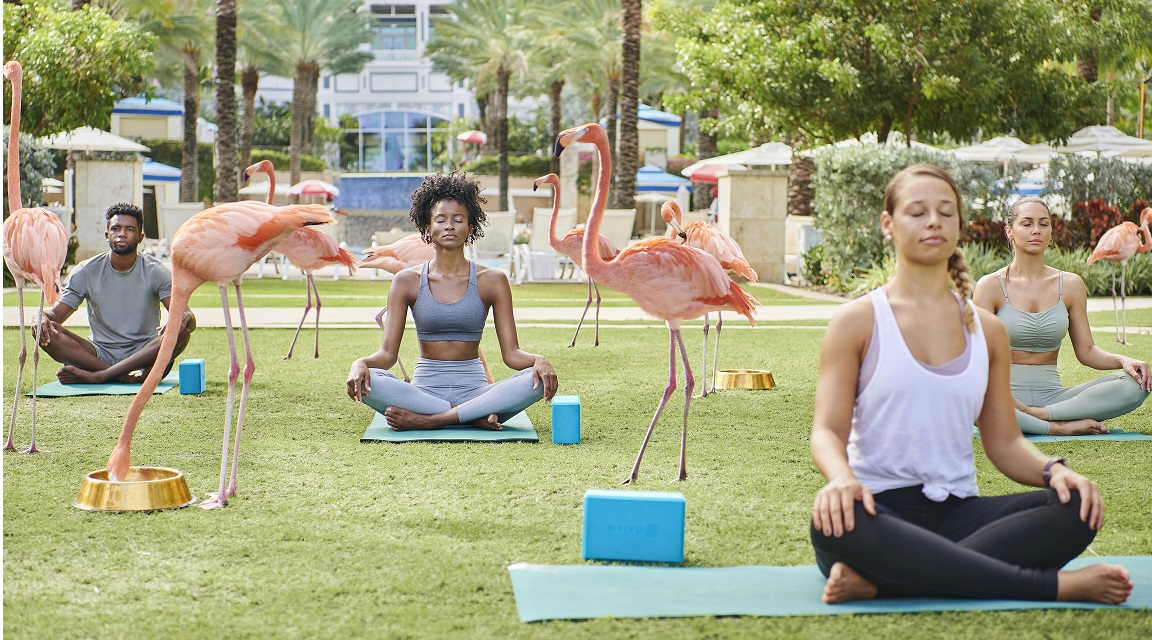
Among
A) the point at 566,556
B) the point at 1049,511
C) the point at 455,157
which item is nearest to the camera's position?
the point at 1049,511

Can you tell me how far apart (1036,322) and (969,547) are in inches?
142

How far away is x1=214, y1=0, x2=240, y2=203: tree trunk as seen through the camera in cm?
2308

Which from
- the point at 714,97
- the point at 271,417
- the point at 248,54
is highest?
the point at 248,54

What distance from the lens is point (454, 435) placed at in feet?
23.1

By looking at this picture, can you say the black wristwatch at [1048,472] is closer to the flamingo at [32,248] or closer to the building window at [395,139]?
the flamingo at [32,248]

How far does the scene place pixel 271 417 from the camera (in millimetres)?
7832

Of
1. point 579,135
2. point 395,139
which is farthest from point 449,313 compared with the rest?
point 395,139

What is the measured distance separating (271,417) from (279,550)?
10.9 ft

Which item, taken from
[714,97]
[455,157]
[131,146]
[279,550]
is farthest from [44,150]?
[455,157]

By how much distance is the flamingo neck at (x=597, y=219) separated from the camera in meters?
6.11

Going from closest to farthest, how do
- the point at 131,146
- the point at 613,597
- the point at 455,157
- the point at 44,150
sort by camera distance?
the point at 613,597 < the point at 44,150 < the point at 131,146 < the point at 455,157

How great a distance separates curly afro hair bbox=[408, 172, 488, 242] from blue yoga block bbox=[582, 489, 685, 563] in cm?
318

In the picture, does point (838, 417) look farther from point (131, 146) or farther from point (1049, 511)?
point (131, 146)

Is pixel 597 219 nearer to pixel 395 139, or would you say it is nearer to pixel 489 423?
pixel 489 423
